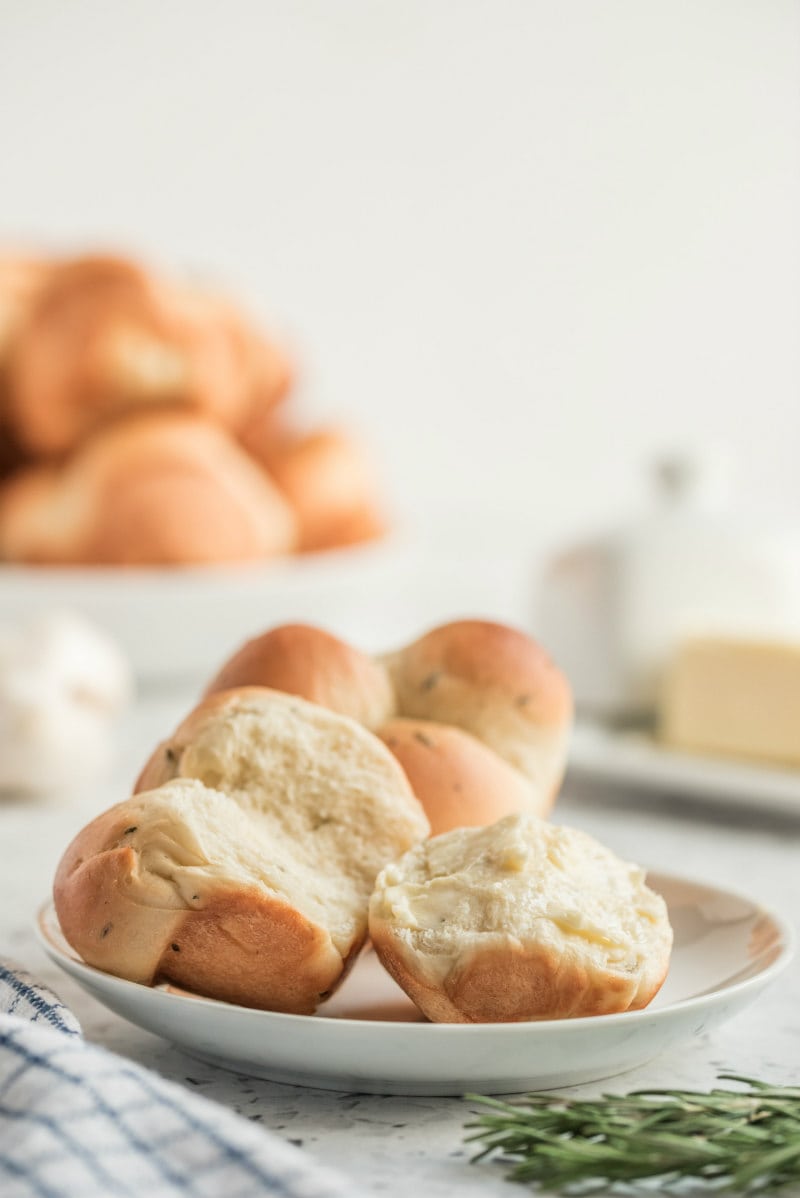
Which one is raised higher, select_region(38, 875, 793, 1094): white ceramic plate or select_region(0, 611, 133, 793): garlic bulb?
select_region(38, 875, 793, 1094): white ceramic plate

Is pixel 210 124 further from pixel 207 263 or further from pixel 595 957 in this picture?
pixel 595 957

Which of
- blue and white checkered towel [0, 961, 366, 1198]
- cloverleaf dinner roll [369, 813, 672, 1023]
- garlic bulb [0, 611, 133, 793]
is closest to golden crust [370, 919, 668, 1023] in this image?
cloverleaf dinner roll [369, 813, 672, 1023]

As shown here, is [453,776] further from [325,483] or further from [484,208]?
[484,208]

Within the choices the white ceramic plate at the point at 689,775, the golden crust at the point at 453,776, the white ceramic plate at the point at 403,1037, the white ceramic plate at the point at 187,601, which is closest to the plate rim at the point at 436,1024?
the white ceramic plate at the point at 403,1037

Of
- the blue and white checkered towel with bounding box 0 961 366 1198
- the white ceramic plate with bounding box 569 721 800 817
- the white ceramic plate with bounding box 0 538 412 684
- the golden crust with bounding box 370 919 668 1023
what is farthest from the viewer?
the white ceramic plate with bounding box 0 538 412 684

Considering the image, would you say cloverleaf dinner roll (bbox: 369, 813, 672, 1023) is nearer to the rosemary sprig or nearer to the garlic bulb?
the rosemary sprig

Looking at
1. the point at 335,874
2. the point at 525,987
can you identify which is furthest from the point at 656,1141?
the point at 335,874

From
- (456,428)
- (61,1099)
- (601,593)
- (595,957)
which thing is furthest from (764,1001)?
(456,428)
